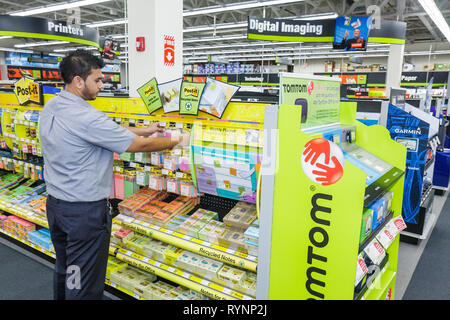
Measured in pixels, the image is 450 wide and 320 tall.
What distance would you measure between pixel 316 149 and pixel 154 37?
2.92 meters

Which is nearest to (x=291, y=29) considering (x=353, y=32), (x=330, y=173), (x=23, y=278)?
(x=353, y=32)

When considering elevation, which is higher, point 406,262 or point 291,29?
point 291,29

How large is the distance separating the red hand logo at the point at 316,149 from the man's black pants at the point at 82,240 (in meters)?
1.40

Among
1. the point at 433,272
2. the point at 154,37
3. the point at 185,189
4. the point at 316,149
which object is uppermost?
the point at 154,37

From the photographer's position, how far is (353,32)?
26.3ft

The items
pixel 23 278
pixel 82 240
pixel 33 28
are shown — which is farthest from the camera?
pixel 33 28

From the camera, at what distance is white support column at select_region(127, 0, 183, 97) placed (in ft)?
12.8

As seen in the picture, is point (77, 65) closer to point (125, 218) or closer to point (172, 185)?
point (172, 185)

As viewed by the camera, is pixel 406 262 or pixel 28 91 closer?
pixel 28 91

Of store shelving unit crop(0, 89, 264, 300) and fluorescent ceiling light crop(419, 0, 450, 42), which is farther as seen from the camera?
fluorescent ceiling light crop(419, 0, 450, 42)

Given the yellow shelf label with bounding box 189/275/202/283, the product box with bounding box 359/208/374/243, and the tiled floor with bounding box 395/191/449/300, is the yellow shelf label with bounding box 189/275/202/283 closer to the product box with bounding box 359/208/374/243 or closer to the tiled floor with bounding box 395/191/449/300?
the product box with bounding box 359/208/374/243

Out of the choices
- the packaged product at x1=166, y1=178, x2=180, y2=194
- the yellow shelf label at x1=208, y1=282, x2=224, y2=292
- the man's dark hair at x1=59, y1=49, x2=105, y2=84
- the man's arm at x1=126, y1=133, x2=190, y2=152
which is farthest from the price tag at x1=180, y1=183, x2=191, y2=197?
the man's dark hair at x1=59, y1=49, x2=105, y2=84

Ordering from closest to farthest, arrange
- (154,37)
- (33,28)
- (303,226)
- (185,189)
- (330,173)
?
(330,173) → (303,226) → (185,189) → (154,37) → (33,28)

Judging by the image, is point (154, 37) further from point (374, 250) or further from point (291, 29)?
point (291, 29)
